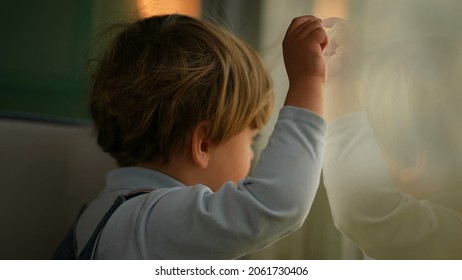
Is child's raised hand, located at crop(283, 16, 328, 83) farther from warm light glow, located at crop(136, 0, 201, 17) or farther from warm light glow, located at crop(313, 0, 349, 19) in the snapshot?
warm light glow, located at crop(136, 0, 201, 17)

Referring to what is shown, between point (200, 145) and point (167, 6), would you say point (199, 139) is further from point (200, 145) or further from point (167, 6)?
point (167, 6)

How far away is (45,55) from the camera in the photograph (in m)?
0.79

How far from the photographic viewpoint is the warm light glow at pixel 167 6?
0.69 m

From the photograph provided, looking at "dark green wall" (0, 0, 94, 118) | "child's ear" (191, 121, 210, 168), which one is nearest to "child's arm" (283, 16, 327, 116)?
"child's ear" (191, 121, 210, 168)

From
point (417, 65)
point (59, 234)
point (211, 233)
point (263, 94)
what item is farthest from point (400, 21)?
point (59, 234)

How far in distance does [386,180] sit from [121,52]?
336mm

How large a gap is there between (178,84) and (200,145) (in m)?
0.07

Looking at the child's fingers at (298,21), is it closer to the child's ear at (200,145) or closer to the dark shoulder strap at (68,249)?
the child's ear at (200,145)

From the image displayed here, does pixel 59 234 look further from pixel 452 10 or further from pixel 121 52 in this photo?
pixel 452 10

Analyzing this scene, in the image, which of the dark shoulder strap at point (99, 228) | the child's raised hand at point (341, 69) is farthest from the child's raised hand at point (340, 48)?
the dark shoulder strap at point (99, 228)

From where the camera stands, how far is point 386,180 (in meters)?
0.67

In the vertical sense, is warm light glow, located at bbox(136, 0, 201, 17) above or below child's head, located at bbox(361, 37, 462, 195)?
above

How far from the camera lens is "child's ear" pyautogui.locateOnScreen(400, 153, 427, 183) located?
67cm

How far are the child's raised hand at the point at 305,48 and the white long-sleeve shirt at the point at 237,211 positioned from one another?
0.05 meters
